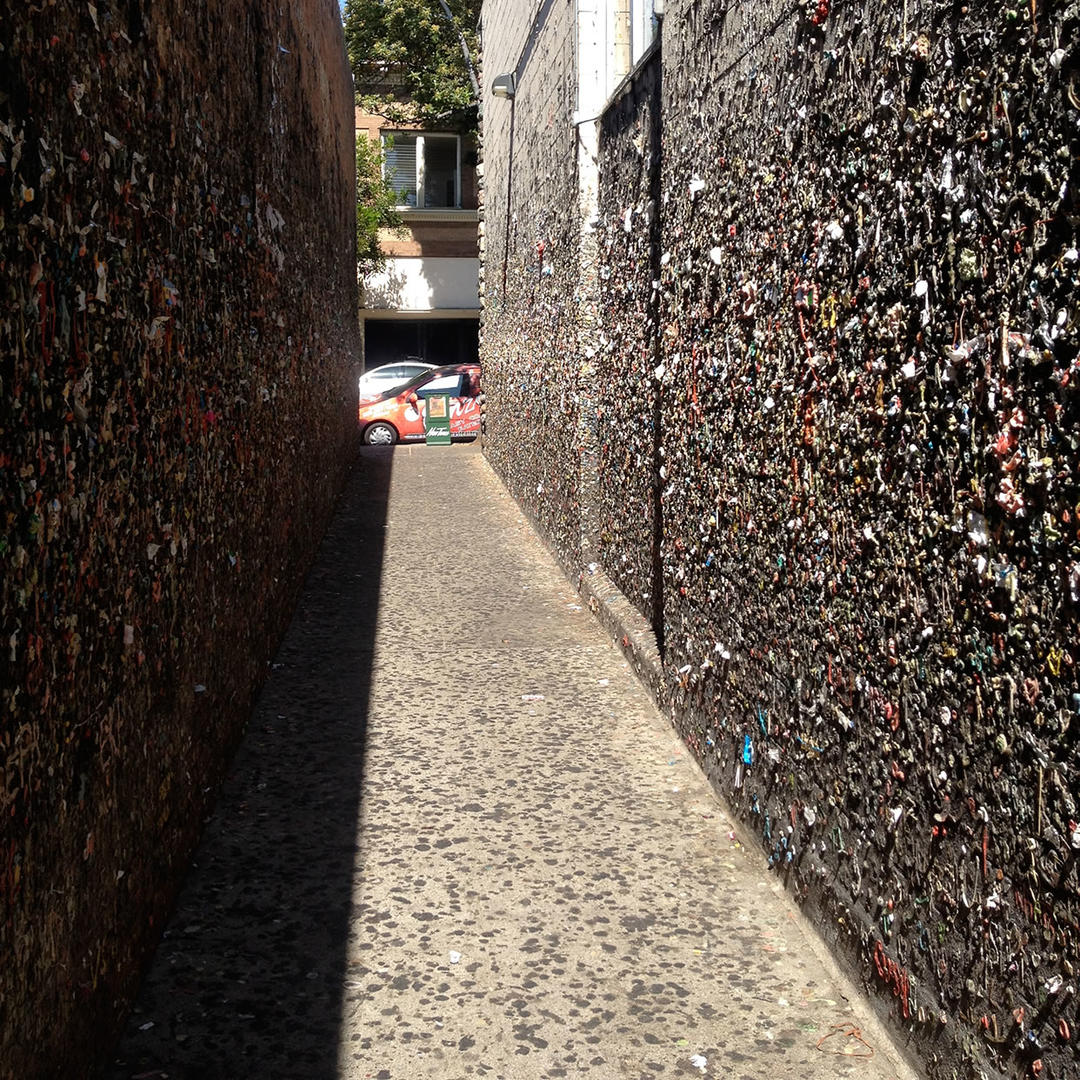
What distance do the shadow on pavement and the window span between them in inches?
1052

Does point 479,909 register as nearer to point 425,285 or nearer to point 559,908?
point 559,908

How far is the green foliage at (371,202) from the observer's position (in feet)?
92.9

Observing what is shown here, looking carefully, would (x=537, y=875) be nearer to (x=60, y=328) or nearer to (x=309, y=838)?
(x=309, y=838)

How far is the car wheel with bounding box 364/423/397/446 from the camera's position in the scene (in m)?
21.5

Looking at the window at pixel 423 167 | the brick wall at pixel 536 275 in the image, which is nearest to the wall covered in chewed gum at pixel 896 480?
the brick wall at pixel 536 275

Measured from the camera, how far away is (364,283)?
30.4 meters

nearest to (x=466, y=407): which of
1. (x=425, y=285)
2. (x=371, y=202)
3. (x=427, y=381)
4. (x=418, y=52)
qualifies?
(x=427, y=381)

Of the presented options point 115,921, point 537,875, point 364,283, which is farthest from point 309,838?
point 364,283

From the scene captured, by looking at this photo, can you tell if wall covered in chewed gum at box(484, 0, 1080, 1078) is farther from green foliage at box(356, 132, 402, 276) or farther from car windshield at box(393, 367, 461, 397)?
green foliage at box(356, 132, 402, 276)

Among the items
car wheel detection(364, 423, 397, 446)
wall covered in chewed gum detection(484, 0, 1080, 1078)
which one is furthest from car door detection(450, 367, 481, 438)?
wall covered in chewed gum detection(484, 0, 1080, 1078)

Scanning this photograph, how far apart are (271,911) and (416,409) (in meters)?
18.0

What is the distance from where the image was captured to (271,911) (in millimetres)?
3834

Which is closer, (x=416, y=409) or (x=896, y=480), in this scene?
(x=896, y=480)

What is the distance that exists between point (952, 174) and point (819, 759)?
1708 mm
